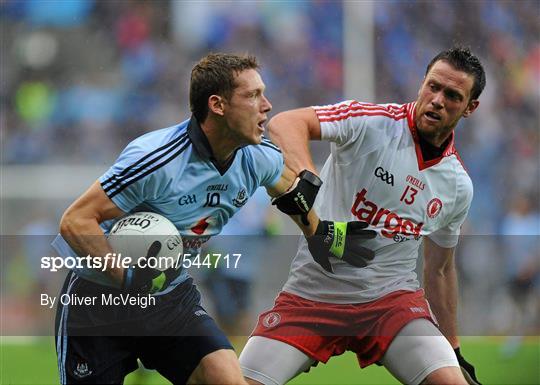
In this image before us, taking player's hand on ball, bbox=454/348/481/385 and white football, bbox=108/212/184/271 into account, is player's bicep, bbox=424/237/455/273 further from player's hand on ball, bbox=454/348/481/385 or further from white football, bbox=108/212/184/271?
white football, bbox=108/212/184/271

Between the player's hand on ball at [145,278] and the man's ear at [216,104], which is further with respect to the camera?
the man's ear at [216,104]

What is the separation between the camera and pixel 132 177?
390 centimetres

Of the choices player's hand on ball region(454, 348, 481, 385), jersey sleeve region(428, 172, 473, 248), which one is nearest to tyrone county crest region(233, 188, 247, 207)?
jersey sleeve region(428, 172, 473, 248)

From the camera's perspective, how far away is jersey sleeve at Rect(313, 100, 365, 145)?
4.45m

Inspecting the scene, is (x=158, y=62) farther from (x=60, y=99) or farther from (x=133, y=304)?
(x=133, y=304)

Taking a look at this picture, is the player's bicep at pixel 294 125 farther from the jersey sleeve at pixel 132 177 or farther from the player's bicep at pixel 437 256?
the player's bicep at pixel 437 256

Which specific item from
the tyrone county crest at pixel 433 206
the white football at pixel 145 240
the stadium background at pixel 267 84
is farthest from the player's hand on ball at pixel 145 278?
the stadium background at pixel 267 84

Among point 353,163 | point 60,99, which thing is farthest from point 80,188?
point 353,163

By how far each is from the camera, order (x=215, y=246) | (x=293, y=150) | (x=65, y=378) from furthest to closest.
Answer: (x=215, y=246), (x=293, y=150), (x=65, y=378)

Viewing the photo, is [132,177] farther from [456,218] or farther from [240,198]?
[456,218]

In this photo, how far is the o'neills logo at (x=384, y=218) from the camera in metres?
4.54

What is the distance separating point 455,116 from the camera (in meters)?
4.48

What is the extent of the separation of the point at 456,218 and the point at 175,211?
1340 mm

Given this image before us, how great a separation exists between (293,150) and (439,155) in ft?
2.26
